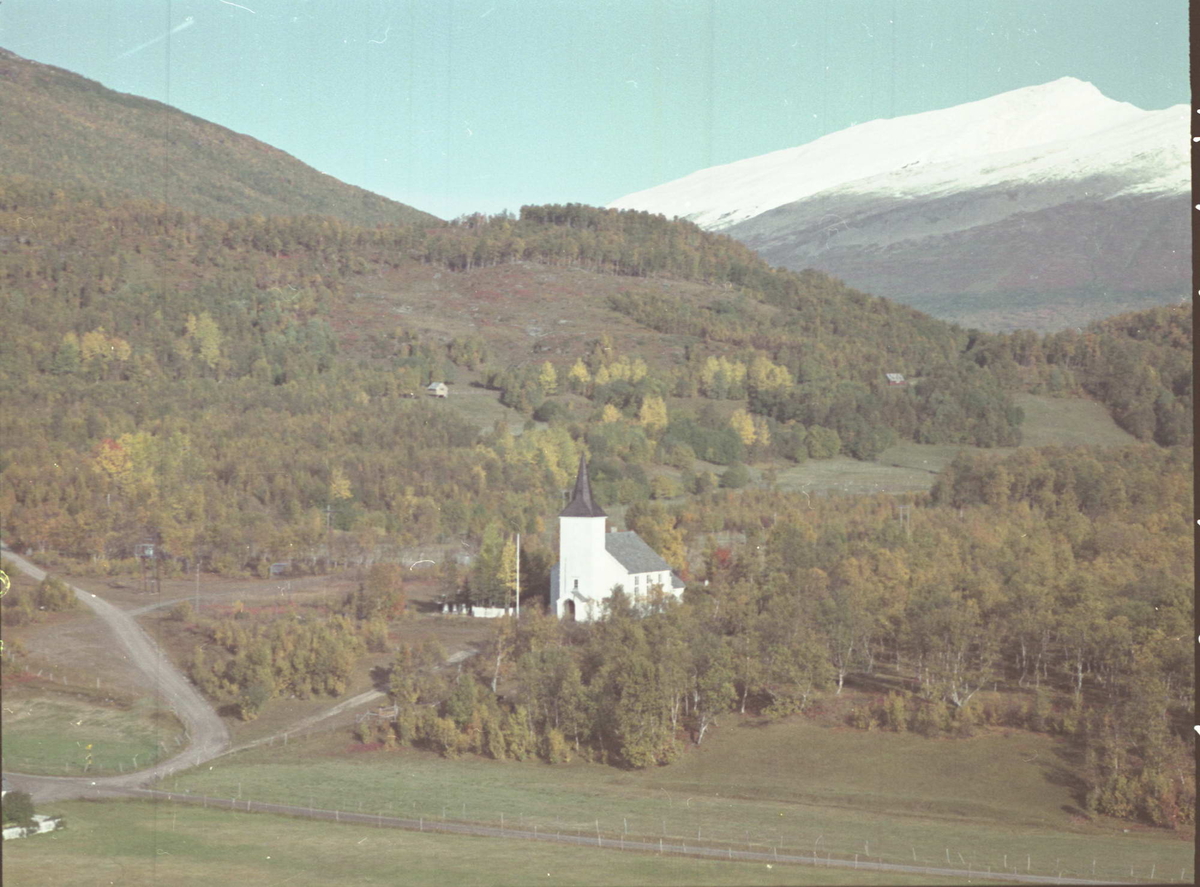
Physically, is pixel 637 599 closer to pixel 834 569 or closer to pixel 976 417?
pixel 834 569

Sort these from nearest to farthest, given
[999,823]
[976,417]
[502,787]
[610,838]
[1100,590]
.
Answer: [610,838]
[999,823]
[502,787]
[1100,590]
[976,417]

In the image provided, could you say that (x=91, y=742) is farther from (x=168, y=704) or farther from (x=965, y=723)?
(x=965, y=723)

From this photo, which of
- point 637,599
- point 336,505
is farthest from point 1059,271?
point 637,599

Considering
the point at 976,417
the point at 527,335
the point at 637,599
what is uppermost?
the point at 527,335

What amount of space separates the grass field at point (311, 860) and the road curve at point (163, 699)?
2327 millimetres

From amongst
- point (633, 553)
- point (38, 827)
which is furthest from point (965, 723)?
point (38, 827)

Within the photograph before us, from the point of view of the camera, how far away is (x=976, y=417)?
118125 mm

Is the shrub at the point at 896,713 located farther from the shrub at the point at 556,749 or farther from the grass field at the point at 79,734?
the grass field at the point at 79,734

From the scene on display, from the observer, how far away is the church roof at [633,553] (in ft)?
199

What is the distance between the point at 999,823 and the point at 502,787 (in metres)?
13.6

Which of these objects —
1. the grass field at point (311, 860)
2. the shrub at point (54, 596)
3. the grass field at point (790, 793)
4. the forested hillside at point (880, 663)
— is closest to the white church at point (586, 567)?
the forested hillside at point (880, 663)

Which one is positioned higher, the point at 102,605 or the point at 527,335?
the point at 527,335

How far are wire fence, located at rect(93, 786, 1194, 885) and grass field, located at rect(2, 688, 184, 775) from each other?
3.02 metres

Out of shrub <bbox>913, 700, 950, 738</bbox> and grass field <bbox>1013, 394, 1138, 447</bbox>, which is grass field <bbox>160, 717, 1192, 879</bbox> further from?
grass field <bbox>1013, 394, 1138, 447</bbox>
